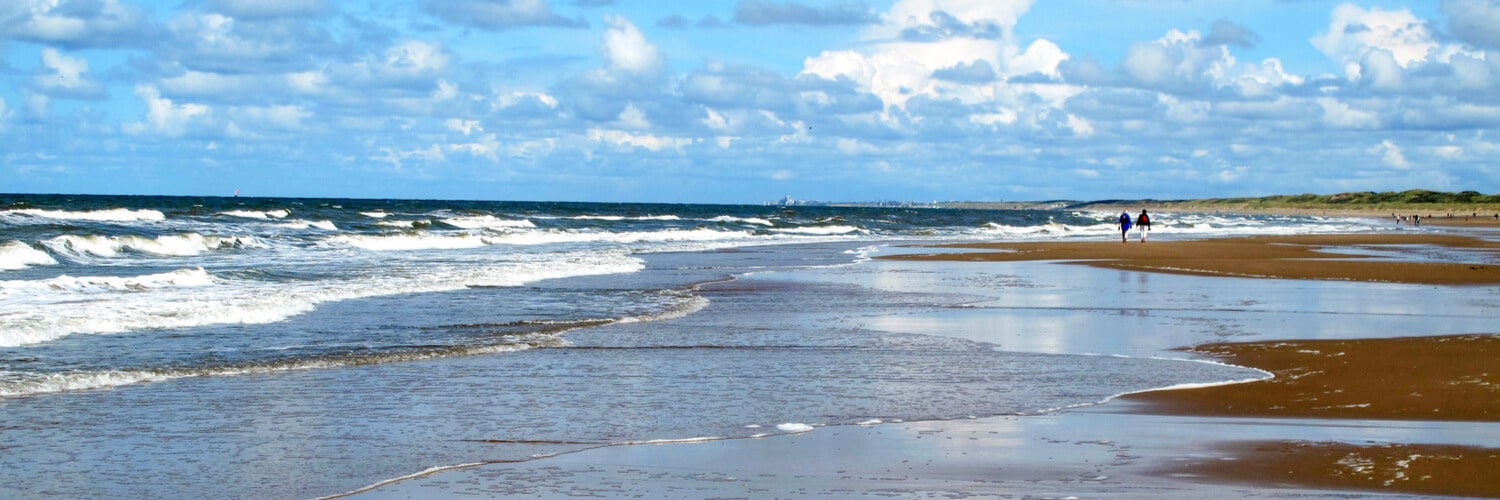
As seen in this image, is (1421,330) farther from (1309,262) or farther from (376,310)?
(1309,262)

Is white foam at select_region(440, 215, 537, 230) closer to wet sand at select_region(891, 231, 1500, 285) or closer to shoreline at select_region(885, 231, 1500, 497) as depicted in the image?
wet sand at select_region(891, 231, 1500, 285)

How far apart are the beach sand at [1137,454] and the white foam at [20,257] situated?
72.0ft

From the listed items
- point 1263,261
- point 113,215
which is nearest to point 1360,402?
point 1263,261

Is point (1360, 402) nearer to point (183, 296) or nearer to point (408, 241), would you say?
point (183, 296)

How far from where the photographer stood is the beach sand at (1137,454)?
247 inches

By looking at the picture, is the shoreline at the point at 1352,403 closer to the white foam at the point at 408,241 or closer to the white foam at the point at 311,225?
the white foam at the point at 408,241

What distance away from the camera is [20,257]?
25531 mm

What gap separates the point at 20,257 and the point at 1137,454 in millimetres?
24970

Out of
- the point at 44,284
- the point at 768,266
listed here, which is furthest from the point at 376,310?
the point at 768,266

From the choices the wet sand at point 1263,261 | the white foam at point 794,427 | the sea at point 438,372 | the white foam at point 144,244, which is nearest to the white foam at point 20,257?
the white foam at point 144,244

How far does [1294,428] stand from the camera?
791 centimetres

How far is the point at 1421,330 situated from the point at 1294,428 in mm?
7108

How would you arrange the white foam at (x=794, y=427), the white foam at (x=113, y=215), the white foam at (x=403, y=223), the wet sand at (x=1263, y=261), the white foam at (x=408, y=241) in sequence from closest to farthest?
the white foam at (x=794, y=427) → the wet sand at (x=1263, y=261) → the white foam at (x=408, y=241) → the white foam at (x=113, y=215) → the white foam at (x=403, y=223)

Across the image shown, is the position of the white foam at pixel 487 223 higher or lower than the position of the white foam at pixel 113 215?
lower
